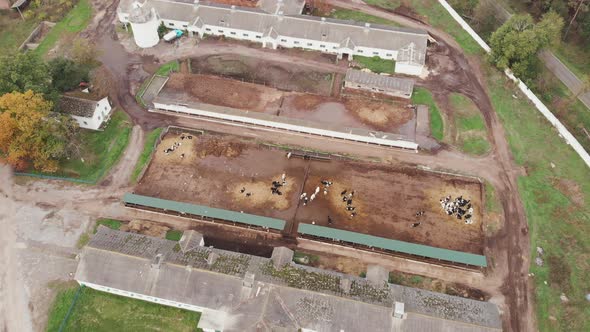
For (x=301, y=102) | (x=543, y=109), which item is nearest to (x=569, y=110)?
(x=543, y=109)

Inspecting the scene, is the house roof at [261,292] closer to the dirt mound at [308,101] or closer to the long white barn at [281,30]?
the dirt mound at [308,101]

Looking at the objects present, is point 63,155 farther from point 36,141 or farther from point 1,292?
point 1,292

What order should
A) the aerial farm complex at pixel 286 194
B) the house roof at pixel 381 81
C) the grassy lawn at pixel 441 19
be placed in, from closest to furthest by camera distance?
the aerial farm complex at pixel 286 194, the house roof at pixel 381 81, the grassy lawn at pixel 441 19

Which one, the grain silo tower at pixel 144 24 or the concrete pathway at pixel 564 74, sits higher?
the concrete pathway at pixel 564 74

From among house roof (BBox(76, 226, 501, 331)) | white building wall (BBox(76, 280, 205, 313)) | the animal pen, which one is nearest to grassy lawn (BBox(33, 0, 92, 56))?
the animal pen

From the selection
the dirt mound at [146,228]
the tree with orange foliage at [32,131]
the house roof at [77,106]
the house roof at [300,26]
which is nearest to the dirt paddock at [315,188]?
the dirt mound at [146,228]

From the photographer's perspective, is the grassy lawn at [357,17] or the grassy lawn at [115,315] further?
the grassy lawn at [357,17]


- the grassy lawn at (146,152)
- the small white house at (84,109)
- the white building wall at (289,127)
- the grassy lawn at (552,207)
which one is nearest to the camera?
the grassy lawn at (552,207)
